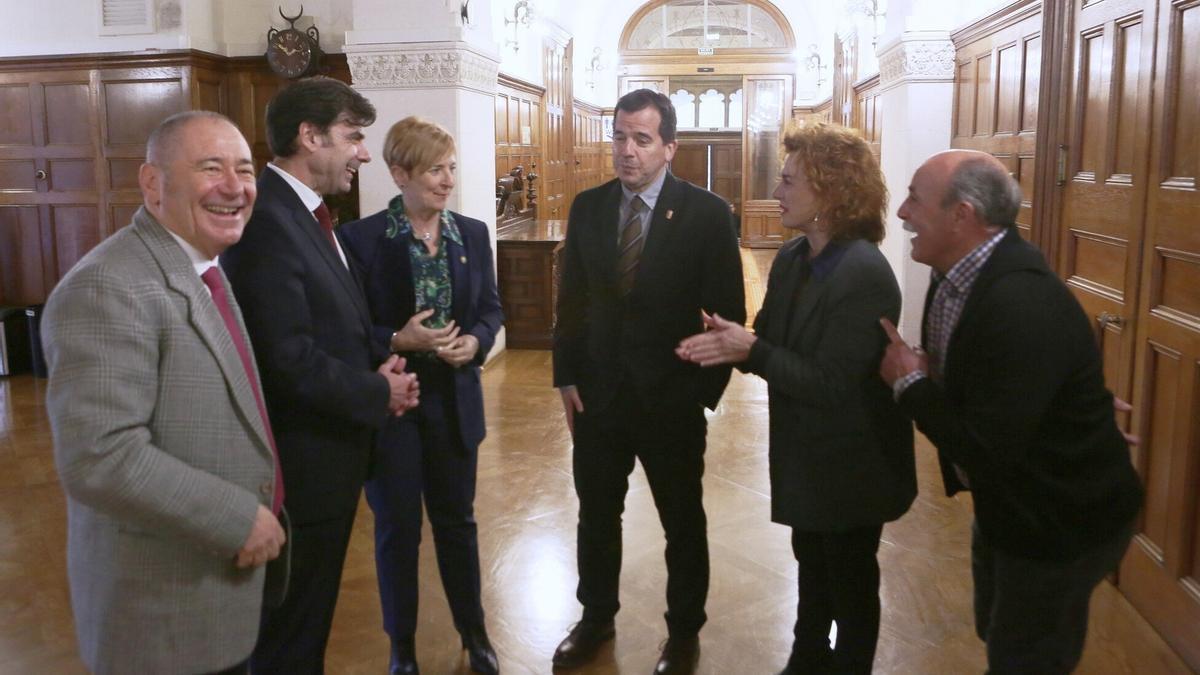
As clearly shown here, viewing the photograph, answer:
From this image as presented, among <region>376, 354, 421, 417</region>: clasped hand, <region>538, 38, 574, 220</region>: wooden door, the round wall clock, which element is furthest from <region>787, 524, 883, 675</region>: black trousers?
<region>538, 38, 574, 220</region>: wooden door

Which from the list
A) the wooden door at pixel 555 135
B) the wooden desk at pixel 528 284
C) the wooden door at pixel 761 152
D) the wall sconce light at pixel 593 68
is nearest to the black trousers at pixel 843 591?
the wooden desk at pixel 528 284

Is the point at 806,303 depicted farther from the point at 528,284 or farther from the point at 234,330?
the point at 528,284

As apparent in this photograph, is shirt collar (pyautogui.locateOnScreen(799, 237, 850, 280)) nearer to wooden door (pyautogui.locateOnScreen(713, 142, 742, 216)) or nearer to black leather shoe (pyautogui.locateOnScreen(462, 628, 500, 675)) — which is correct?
black leather shoe (pyautogui.locateOnScreen(462, 628, 500, 675))

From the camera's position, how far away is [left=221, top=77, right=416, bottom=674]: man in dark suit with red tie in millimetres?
2170

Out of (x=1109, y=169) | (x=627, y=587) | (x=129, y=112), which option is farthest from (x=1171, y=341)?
(x=129, y=112)

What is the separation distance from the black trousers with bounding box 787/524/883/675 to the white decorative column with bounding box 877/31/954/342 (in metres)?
4.71

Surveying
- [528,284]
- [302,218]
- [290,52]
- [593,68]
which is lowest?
[528,284]

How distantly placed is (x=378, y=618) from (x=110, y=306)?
2.14 meters

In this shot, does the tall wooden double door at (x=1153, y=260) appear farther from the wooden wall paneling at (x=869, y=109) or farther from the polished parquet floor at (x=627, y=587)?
the wooden wall paneling at (x=869, y=109)

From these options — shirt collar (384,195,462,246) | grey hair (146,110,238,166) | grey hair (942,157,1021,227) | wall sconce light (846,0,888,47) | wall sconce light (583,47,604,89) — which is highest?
wall sconce light (583,47,604,89)

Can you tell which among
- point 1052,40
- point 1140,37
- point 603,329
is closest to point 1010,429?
point 603,329

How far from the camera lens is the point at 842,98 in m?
12.4

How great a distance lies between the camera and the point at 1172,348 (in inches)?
123

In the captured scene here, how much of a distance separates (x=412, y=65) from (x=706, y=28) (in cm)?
1196
